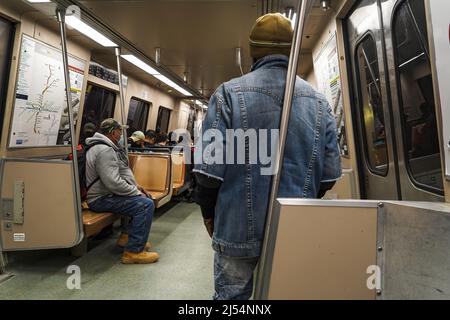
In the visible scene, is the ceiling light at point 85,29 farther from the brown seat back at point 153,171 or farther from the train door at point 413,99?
the train door at point 413,99

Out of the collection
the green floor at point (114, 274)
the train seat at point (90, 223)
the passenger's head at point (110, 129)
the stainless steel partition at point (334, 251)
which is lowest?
the green floor at point (114, 274)

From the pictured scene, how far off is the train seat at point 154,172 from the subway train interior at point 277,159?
23 millimetres

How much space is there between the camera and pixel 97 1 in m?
2.76

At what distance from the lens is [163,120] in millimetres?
9602

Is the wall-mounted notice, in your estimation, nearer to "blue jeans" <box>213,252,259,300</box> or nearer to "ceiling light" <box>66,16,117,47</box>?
"ceiling light" <box>66,16,117,47</box>

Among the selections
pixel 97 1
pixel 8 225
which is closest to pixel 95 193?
pixel 8 225

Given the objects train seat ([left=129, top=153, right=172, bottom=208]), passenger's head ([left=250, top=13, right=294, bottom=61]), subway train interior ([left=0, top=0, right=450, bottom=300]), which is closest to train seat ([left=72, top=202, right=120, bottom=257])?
subway train interior ([left=0, top=0, right=450, bottom=300])

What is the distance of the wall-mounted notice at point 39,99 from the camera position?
3.22 meters

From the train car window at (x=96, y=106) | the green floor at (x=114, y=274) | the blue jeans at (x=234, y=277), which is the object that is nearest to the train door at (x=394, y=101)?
the blue jeans at (x=234, y=277)

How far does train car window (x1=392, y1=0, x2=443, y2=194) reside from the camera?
5.23 ft

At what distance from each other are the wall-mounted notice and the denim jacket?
297 cm

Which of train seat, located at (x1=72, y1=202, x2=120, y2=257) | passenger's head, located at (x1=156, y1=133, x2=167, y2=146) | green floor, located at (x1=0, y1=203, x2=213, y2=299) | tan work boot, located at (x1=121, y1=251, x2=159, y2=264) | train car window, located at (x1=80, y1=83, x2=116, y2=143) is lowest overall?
green floor, located at (x1=0, y1=203, x2=213, y2=299)

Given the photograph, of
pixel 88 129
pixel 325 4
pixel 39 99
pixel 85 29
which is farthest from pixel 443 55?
pixel 88 129

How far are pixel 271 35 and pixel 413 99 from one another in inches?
42.2
